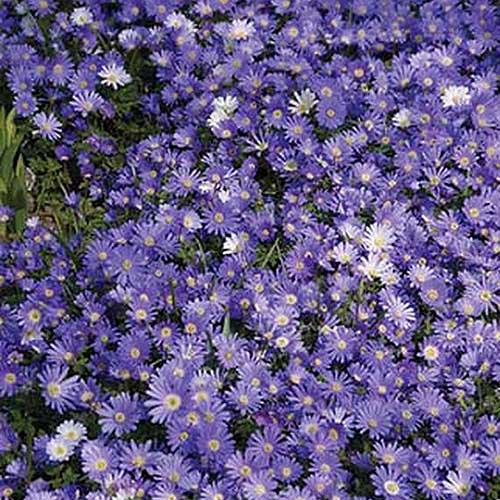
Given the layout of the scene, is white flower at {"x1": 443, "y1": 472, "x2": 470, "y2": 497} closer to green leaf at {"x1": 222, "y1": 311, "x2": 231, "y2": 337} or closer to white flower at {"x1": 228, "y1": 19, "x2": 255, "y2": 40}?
green leaf at {"x1": 222, "y1": 311, "x2": 231, "y2": 337}

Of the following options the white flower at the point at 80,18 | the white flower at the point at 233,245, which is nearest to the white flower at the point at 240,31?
the white flower at the point at 80,18

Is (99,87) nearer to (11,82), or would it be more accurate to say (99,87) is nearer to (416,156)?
(11,82)

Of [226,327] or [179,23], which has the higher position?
[179,23]

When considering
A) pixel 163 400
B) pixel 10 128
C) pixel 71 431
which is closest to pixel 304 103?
pixel 10 128

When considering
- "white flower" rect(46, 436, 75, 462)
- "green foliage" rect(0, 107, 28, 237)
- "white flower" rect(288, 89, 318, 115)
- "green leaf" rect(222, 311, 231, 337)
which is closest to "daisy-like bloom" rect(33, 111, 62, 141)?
"green foliage" rect(0, 107, 28, 237)

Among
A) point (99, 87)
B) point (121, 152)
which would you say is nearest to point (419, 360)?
point (121, 152)

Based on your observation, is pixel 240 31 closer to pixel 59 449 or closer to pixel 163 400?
pixel 163 400
